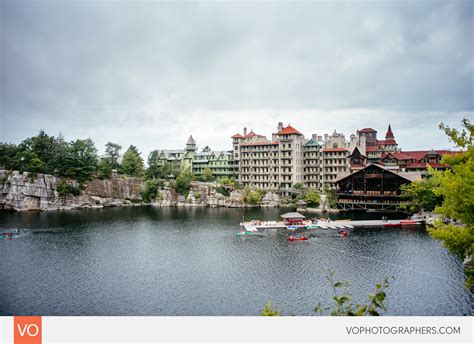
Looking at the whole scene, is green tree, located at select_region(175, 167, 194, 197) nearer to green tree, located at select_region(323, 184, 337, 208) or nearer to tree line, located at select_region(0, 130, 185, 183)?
tree line, located at select_region(0, 130, 185, 183)

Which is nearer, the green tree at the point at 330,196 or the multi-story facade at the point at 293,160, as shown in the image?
the green tree at the point at 330,196

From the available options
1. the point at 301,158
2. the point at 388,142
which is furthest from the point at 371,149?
the point at 301,158

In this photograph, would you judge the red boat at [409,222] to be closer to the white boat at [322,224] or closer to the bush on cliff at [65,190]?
the white boat at [322,224]

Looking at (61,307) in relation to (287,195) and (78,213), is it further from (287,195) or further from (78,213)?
(287,195)

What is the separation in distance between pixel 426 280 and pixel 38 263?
116ft

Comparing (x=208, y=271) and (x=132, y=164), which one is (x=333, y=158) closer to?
(x=132, y=164)

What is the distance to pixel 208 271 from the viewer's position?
3469 cm

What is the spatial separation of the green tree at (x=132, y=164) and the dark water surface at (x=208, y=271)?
4100cm

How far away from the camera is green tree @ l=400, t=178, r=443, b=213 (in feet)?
210
